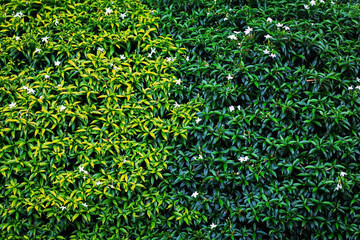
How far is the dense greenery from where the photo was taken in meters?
3.09

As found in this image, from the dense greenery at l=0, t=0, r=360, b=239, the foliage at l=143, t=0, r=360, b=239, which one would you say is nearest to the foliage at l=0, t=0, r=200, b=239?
the dense greenery at l=0, t=0, r=360, b=239

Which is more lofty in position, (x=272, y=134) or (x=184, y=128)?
(x=184, y=128)

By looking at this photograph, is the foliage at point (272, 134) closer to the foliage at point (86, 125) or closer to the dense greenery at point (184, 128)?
the dense greenery at point (184, 128)

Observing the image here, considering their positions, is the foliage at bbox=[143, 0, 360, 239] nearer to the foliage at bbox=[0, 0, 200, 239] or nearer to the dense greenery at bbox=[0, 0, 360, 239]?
the dense greenery at bbox=[0, 0, 360, 239]

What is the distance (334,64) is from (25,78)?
3.22 m

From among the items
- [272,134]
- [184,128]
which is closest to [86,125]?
[184,128]

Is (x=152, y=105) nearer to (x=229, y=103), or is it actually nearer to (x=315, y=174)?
(x=229, y=103)

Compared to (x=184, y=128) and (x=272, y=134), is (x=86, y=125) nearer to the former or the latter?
(x=184, y=128)

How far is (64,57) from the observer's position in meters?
3.77

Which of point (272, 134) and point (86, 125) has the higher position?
point (86, 125)

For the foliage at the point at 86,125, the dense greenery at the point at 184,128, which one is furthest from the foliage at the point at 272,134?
the foliage at the point at 86,125


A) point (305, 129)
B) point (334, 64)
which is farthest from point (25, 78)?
point (334, 64)

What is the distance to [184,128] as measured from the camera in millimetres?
3340

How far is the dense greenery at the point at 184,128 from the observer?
3090 mm
